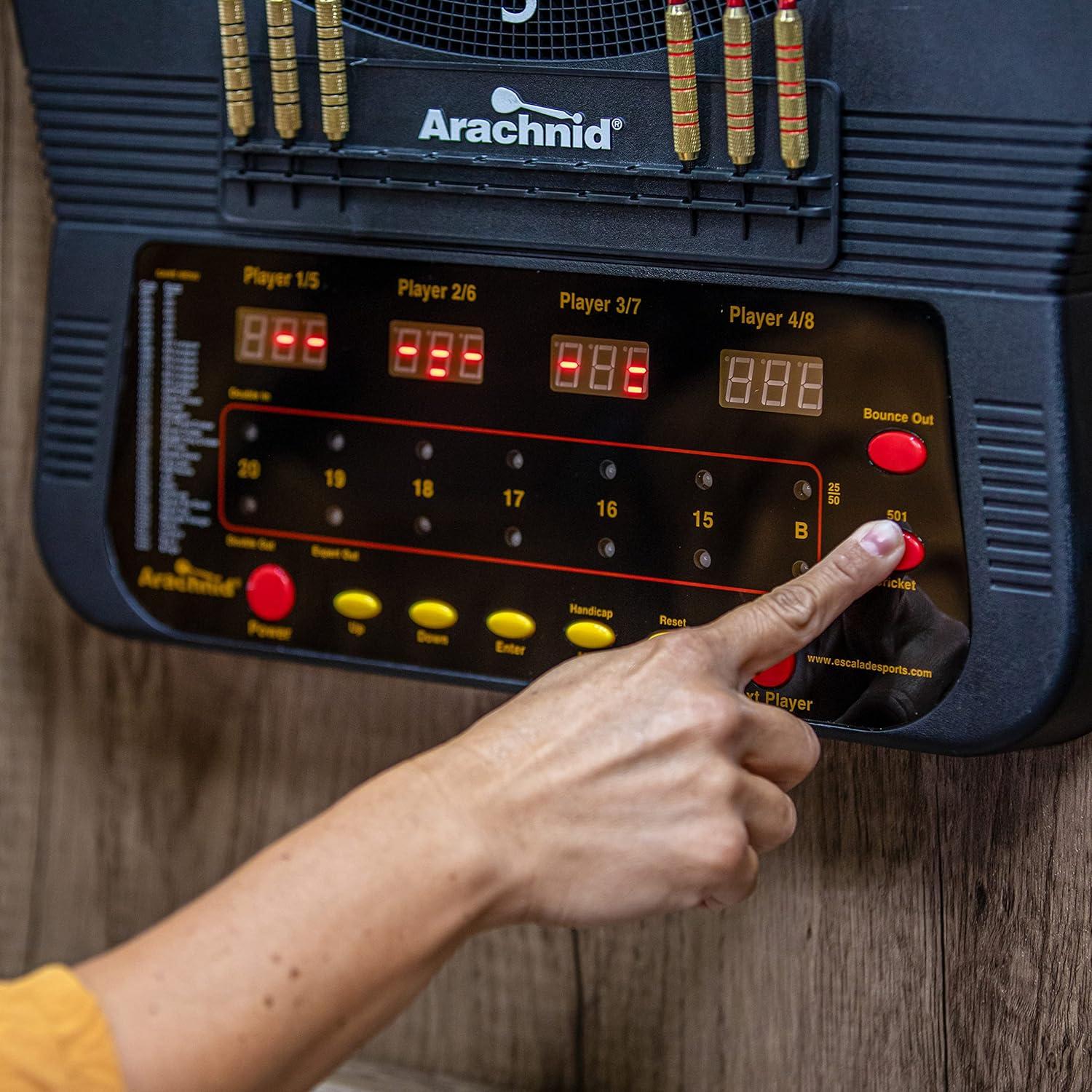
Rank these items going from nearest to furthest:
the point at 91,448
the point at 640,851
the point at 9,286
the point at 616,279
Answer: the point at 640,851
the point at 616,279
the point at 91,448
the point at 9,286

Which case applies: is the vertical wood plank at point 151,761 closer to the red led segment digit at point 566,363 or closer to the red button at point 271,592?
the red button at point 271,592

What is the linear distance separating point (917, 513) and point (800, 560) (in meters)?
0.06

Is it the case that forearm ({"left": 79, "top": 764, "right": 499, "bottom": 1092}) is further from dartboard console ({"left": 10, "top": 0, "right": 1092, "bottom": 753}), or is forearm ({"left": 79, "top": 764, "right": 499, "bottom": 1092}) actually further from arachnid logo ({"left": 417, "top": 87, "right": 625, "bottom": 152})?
arachnid logo ({"left": 417, "top": 87, "right": 625, "bottom": 152})

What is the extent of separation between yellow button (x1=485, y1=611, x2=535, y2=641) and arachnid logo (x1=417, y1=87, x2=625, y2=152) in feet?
0.75

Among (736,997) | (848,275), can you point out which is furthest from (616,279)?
(736,997)

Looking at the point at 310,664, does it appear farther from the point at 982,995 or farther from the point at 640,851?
the point at 982,995

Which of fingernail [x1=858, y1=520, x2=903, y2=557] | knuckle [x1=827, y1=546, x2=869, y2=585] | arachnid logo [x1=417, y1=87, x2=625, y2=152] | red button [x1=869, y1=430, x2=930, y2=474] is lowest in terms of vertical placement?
knuckle [x1=827, y1=546, x2=869, y2=585]

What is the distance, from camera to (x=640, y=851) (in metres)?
0.58

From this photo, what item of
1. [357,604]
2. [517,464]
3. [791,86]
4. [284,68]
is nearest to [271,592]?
[357,604]

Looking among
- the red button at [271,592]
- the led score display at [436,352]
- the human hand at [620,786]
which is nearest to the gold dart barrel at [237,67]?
the led score display at [436,352]

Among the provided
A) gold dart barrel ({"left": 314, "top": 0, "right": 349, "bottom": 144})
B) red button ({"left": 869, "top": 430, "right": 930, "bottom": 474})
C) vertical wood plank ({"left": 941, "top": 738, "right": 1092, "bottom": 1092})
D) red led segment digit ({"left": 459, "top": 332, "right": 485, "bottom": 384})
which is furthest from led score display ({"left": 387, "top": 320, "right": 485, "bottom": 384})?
vertical wood plank ({"left": 941, "top": 738, "right": 1092, "bottom": 1092})

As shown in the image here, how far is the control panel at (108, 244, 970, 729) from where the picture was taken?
26.0 inches

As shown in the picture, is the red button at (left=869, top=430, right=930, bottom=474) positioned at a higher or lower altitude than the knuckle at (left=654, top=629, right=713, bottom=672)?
higher

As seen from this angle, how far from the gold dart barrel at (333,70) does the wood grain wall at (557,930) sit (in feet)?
0.99
